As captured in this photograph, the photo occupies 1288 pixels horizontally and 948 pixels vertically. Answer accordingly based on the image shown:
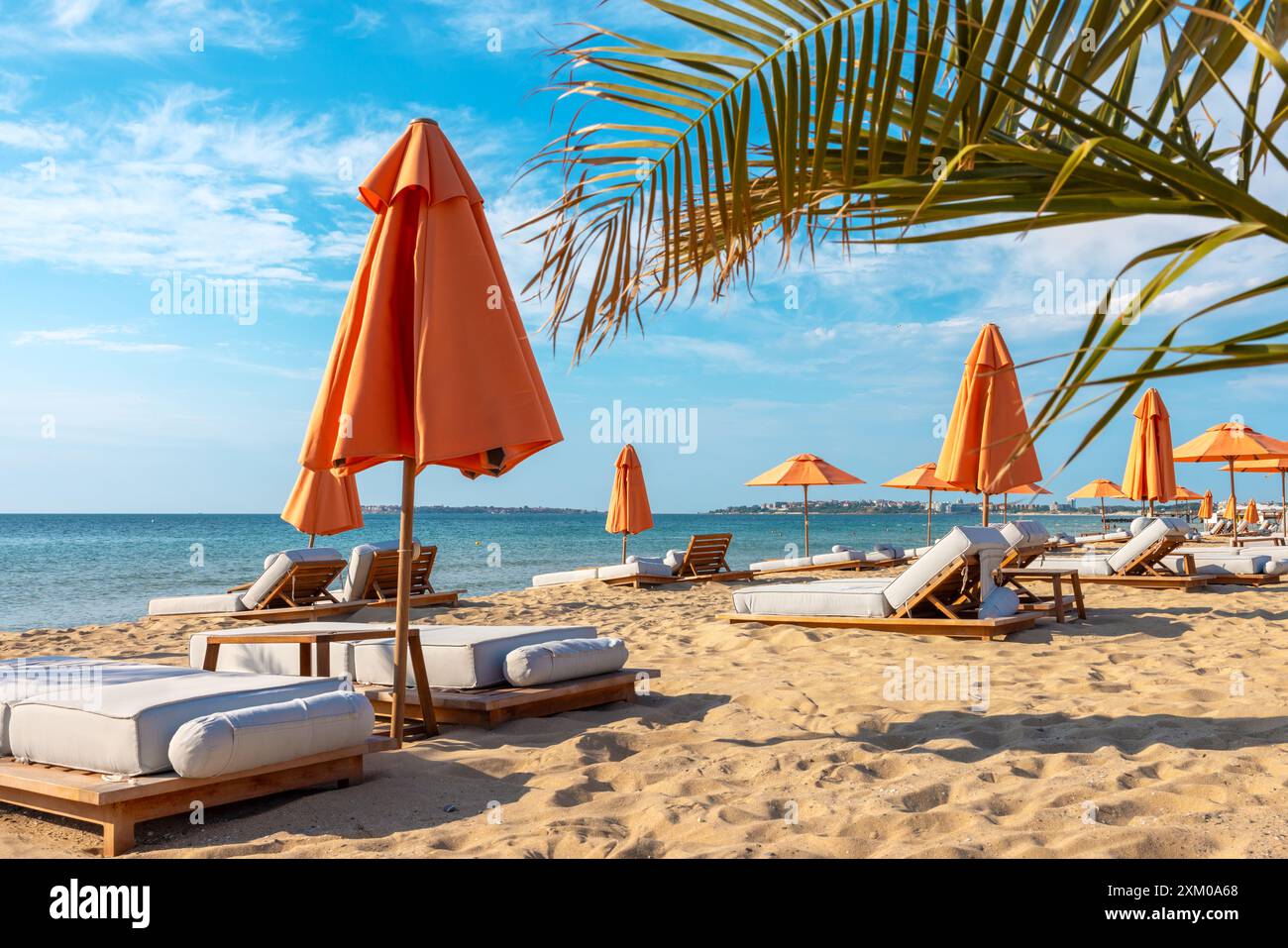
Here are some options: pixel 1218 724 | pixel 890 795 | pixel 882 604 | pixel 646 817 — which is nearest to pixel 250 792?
pixel 646 817

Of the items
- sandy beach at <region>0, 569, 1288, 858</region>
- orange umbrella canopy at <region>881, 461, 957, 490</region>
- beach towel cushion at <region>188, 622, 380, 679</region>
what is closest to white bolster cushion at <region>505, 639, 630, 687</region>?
sandy beach at <region>0, 569, 1288, 858</region>

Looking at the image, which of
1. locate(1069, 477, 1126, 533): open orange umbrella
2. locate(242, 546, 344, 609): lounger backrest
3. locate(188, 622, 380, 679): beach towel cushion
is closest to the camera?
locate(188, 622, 380, 679): beach towel cushion

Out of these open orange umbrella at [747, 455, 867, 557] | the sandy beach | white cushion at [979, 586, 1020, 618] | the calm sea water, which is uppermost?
open orange umbrella at [747, 455, 867, 557]

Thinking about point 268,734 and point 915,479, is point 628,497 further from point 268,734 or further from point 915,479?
point 268,734

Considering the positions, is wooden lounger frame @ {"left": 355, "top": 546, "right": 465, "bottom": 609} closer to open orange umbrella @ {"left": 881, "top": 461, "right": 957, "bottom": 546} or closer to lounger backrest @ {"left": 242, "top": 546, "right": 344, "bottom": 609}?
lounger backrest @ {"left": 242, "top": 546, "right": 344, "bottom": 609}

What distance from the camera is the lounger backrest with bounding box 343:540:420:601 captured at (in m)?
10.8

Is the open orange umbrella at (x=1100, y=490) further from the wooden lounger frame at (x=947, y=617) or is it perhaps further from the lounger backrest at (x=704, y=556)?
the wooden lounger frame at (x=947, y=617)

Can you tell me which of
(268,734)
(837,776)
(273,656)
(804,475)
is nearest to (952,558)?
(837,776)

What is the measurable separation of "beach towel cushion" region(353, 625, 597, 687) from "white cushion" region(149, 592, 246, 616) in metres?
6.34

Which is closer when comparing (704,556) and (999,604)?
(999,604)

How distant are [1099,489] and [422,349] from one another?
26.7 metres

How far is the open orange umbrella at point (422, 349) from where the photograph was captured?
4.03m

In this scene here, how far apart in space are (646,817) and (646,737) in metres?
1.21

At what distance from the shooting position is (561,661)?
5.07m
